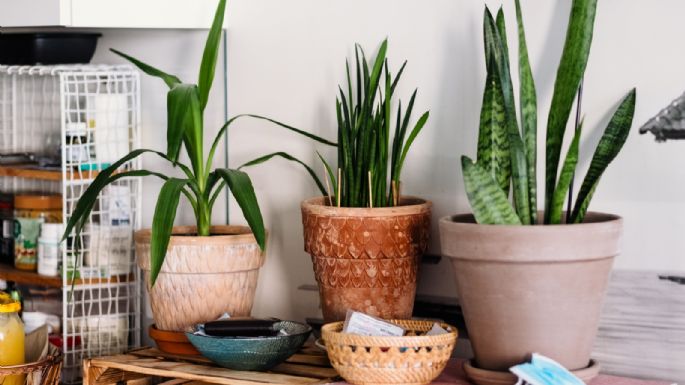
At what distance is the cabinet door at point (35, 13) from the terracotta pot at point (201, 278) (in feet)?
1.55

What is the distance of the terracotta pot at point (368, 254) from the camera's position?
1.83 m

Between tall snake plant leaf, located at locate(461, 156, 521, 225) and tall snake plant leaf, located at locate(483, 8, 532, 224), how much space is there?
0.17 ft

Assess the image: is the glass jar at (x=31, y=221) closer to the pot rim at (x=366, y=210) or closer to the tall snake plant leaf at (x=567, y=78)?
the pot rim at (x=366, y=210)

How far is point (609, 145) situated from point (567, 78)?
0.13m

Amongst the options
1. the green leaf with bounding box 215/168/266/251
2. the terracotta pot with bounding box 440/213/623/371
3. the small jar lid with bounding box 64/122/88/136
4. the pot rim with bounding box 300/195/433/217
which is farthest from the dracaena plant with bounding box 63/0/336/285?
the terracotta pot with bounding box 440/213/623/371

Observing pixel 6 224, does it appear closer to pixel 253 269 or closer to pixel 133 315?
pixel 133 315

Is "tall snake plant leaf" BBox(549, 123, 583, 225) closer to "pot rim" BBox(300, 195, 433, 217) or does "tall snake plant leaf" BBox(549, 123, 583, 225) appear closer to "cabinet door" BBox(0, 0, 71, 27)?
"pot rim" BBox(300, 195, 433, 217)

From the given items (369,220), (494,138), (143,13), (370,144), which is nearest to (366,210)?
(369,220)

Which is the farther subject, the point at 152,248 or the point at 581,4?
the point at 152,248

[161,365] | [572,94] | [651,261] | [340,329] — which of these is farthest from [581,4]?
[161,365]

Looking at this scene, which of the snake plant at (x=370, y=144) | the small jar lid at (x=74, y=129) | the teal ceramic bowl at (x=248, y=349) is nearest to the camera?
the teal ceramic bowl at (x=248, y=349)

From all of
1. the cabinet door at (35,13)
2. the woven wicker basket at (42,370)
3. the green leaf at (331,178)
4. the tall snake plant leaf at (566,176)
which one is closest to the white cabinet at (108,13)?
the cabinet door at (35,13)

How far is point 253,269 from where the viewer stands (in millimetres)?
2047

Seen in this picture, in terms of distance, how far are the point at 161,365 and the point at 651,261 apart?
0.91 m
